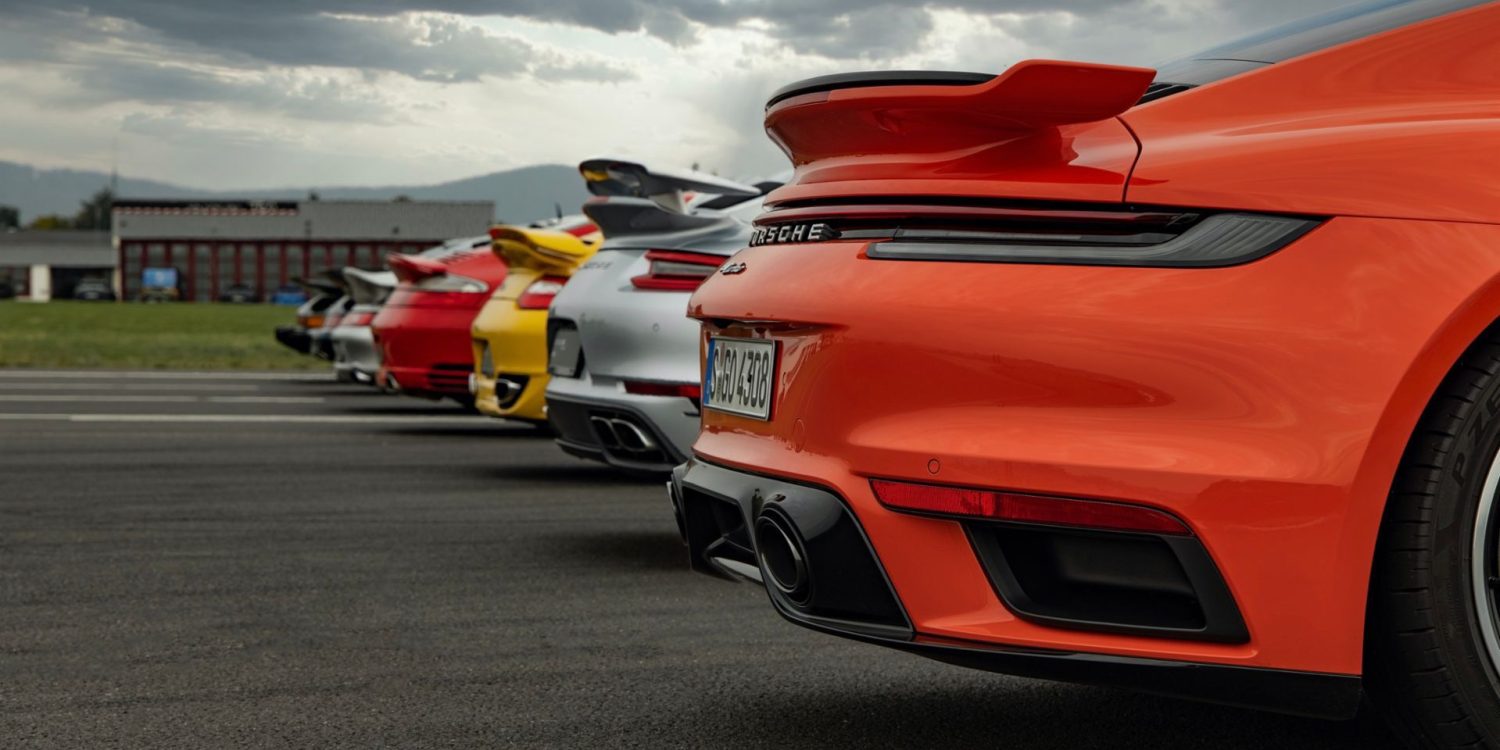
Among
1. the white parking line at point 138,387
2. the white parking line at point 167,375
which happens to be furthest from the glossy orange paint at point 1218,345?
the white parking line at point 167,375

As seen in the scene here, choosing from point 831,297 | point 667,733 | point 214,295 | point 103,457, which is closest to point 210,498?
point 103,457

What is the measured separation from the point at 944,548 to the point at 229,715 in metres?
1.78

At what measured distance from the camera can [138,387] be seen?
17.2 metres

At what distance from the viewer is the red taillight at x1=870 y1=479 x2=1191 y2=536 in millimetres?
2635

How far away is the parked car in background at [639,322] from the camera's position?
5.95m

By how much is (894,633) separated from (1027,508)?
361 millimetres

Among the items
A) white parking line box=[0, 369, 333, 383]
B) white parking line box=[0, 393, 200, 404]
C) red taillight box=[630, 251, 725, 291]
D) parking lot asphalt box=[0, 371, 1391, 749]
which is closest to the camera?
parking lot asphalt box=[0, 371, 1391, 749]

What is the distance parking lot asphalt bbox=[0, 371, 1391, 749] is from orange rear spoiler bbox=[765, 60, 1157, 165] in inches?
50.0

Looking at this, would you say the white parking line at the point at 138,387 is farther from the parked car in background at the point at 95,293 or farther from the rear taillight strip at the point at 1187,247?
the parked car in background at the point at 95,293

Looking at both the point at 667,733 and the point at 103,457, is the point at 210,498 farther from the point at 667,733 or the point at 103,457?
the point at 667,733

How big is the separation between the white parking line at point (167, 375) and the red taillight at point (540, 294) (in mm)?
12010

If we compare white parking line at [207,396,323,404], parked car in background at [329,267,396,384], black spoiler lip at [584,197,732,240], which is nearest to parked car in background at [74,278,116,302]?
white parking line at [207,396,323,404]

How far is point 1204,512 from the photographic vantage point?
8.56 feet

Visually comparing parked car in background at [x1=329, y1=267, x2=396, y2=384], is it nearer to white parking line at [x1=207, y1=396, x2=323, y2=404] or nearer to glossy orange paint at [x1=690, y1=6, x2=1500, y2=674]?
white parking line at [x1=207, y1=396, x2=323, y2=404]
